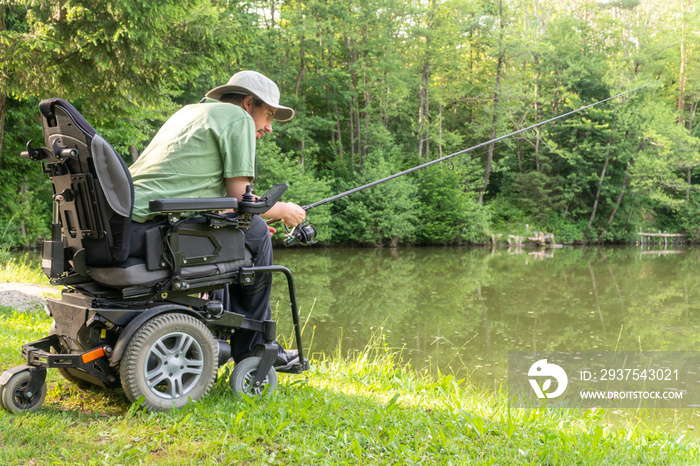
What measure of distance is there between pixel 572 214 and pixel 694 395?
23481mm

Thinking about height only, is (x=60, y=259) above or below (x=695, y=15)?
below

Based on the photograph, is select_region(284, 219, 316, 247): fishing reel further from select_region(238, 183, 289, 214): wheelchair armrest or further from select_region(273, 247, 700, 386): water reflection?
select_region(273, 247, 700, 386): water reflection

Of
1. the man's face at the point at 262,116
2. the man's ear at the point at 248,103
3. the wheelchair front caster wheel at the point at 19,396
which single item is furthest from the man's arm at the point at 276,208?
the wheelchair front caster wheel at the point at 19,396

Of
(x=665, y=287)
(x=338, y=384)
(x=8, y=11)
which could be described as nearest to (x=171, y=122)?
(x=338, y=384)

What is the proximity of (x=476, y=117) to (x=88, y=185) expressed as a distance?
29300mm

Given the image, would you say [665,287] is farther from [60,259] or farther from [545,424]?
[60,259]

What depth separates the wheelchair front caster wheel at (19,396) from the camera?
2.32m

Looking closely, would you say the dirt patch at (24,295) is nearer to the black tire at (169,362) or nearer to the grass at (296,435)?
the grass at (296,435)

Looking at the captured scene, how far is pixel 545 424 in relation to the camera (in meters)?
2.92

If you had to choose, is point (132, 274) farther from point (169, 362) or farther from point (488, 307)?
point (488, 307)

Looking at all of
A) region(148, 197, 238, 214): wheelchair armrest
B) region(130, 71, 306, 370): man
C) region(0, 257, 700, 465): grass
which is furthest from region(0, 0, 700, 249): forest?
region(148, 197, 238, 214): wheelchair armrest

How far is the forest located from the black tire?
18.0 meters

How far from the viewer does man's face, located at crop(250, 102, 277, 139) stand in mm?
2891

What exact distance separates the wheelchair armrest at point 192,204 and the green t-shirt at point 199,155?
6.2 inches
